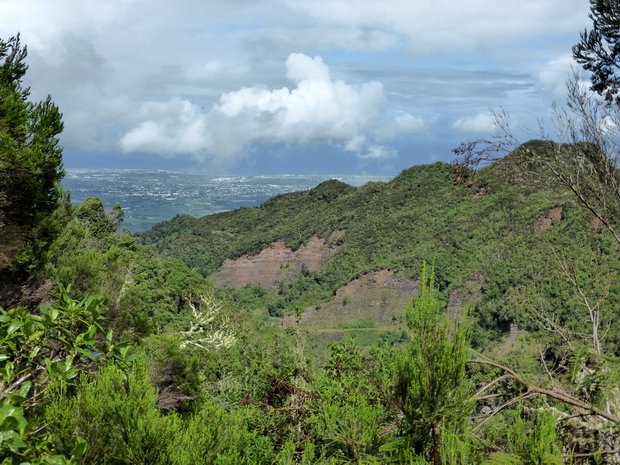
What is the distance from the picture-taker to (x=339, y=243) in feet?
202

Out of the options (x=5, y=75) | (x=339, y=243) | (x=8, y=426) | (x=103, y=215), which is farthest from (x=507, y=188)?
(x=8, y=426)

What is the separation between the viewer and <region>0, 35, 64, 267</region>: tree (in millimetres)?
8594

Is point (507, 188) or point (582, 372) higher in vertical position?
point (507, 188)

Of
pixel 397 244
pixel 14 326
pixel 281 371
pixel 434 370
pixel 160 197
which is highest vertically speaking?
pixel 160 197

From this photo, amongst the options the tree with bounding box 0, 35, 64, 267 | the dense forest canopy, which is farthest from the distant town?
the tree with bounding box 0, 35, 64, 267

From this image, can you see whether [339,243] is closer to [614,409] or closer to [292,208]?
[292,208]

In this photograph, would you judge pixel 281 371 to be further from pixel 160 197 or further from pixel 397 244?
pixel 160 197

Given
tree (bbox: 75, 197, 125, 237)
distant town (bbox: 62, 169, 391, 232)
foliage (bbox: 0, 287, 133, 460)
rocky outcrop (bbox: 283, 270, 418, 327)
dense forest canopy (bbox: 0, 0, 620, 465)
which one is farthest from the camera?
distant town (bbox: 62, 169, 391, 232)

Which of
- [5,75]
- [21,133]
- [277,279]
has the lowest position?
[277,279]

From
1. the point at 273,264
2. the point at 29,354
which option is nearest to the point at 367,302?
the point at 273,264

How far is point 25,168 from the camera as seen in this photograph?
8617mm

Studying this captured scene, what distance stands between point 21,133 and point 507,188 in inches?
2004

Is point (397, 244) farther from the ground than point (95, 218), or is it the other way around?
point (95, 218)

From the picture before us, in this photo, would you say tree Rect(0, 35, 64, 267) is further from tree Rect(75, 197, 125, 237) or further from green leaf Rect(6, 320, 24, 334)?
tree Rect(75, 197, 125, 237)
